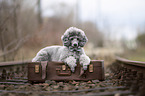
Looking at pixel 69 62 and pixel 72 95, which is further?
pixel 69 62

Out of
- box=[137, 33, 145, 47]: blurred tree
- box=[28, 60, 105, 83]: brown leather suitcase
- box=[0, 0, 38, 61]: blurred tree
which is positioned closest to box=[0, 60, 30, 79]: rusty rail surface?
box=[28, 60, 105, 83]: brown leather suitcase

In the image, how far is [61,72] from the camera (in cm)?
371

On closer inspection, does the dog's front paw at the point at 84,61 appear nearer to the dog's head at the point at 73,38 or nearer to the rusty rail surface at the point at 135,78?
the dog's head at the point at 73,38

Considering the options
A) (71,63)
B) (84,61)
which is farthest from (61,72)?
(84,61)

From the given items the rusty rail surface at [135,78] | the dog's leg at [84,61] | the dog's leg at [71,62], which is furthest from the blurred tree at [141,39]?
the dog's leg at [71,62]

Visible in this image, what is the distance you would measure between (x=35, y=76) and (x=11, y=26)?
7024 mm

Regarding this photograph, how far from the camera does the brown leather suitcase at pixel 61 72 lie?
144 inches

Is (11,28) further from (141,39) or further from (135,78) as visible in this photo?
(141,39)

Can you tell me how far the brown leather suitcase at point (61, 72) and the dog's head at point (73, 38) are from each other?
1.47 ft

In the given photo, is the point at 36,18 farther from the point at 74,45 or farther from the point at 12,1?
the point at 74,45

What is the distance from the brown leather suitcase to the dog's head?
45 cm

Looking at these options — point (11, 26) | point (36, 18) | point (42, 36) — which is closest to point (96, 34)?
point (36, 18)

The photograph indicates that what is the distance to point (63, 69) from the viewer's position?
370 cm

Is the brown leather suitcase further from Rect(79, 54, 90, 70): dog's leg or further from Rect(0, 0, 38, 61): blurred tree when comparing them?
Rect(0, 0, 38, 61): blurred tree
